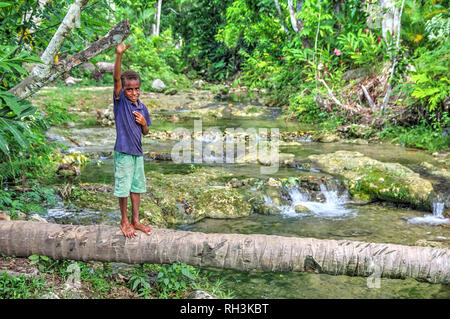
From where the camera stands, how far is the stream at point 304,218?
4.05 metres

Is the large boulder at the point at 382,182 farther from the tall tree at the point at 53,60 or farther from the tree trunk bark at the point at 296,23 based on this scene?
the tree trunk bark at the point at 296,23

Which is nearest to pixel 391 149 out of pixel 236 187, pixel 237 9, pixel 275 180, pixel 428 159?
pixel 428 159

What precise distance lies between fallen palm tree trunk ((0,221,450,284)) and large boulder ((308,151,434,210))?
3450 mm

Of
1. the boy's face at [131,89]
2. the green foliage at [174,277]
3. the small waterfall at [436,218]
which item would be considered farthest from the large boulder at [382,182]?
the boy's face at [131,89]

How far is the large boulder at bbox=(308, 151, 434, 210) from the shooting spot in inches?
256

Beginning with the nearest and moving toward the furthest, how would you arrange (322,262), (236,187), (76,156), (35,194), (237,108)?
(322,262), (35,194), (236,187), (76,156), (237,108)

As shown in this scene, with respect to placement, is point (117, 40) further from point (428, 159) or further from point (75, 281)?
point (428, 159)

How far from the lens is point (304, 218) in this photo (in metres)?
6.18

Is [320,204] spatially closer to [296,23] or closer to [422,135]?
[422,135]

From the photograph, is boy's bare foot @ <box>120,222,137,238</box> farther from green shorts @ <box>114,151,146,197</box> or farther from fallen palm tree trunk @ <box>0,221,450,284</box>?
green shorts @ <box>114,151,146,197</box>

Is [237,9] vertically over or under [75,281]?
over

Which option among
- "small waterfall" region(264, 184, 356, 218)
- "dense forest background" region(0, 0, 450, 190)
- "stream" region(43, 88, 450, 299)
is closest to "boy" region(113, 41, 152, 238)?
"dense forest background" region(0, 0, 450, 190)

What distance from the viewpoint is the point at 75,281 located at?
3256mm
